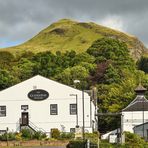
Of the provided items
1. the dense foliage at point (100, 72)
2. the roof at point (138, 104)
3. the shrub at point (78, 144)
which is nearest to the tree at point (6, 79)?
the dense foliage at point (100, 72)

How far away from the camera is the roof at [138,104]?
84562 mm

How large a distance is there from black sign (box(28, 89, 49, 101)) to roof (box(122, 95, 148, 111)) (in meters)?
13.8

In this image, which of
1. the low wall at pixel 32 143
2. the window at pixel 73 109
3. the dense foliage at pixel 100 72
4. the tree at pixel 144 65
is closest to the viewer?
the low wall at pixel 32 143

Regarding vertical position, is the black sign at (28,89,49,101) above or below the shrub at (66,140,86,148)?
above

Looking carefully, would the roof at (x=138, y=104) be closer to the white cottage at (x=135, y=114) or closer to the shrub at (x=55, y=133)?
the white cottage at (x=135, y=114)

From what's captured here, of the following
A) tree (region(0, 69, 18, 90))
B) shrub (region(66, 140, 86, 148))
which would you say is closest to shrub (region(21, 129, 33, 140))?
shrub (region(66, 140, 86, 148))

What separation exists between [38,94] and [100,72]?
34047 mm

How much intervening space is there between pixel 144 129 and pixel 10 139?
60.8ft

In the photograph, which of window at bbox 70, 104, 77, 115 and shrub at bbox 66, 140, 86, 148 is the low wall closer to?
window at bbox 70, 104, 77, 115

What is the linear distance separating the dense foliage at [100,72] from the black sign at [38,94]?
13.6 meters

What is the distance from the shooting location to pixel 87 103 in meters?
77.0

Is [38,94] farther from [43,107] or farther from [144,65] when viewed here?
[144,65]

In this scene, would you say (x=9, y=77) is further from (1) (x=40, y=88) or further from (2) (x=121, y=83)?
(1) (x=40, y=88)

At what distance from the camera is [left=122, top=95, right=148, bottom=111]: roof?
8456 cm
